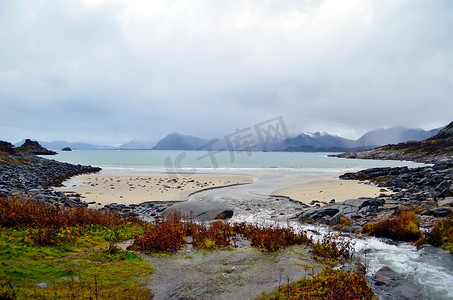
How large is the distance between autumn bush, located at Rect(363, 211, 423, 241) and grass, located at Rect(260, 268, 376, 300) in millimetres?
6894

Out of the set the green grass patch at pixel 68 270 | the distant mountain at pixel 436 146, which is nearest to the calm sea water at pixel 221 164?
the distant mountain at pixel 436 146

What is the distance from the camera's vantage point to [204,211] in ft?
57.1

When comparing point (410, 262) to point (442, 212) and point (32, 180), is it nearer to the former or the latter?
point (442, 212)

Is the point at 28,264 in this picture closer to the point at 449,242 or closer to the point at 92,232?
the point at 92,232

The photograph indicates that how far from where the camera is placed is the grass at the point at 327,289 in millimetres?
5402

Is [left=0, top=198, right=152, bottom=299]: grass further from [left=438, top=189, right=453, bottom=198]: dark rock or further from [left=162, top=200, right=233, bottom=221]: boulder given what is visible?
[left=438, top=189, right=453, bottom=198]: dark rock

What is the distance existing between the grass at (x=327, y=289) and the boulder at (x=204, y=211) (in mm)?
10867

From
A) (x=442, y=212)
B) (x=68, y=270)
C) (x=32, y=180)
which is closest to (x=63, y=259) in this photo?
(x=68, y=270)

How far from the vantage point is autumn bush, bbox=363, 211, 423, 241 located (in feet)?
36.4

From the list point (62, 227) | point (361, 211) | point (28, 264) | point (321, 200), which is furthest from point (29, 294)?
point (321, 200)

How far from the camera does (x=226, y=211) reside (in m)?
17.2

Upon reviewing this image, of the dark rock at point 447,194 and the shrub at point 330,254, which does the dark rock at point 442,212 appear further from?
the shrub at point 330,254

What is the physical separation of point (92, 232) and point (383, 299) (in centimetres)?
1033

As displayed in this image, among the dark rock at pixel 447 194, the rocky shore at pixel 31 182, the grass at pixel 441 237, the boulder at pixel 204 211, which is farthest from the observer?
the rocky shore at pixel 31 182
